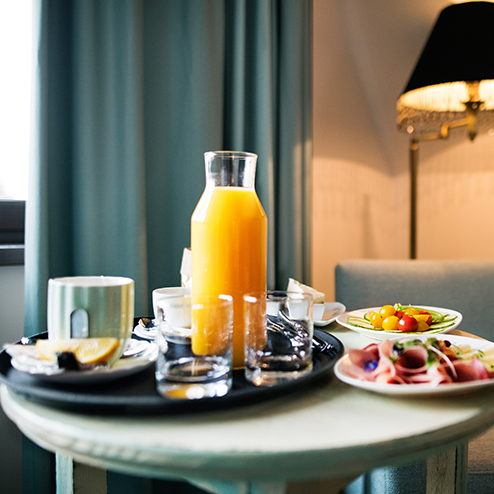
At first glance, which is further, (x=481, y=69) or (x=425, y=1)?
(x=425, y=1)

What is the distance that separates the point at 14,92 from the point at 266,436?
1385 millimetres

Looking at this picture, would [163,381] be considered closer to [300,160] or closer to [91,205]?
[91,205]

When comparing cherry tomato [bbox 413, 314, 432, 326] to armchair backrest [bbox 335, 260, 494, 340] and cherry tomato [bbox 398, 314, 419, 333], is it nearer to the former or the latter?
A: cherry tomato [bbox 398, 314, 419, 333]

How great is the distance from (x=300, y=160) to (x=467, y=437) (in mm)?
1440

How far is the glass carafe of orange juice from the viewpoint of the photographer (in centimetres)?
63

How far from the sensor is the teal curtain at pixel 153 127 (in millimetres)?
1273

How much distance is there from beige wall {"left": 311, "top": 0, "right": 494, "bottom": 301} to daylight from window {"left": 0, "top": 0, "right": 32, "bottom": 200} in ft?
4.02

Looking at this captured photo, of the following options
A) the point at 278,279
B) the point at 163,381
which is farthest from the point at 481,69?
the point at 163,381

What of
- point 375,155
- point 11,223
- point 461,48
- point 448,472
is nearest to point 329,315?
point 448,472

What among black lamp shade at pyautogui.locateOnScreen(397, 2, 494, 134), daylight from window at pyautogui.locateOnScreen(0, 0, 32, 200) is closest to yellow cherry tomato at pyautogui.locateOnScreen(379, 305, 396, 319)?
black lamp shade at pyautogui.locateOnScreen(397, 2, 494, 134)

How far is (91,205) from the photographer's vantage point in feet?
4.21

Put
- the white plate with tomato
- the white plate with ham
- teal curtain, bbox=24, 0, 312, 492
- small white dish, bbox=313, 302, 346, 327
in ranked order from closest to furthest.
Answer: the white plate with ham, the white plate with tomato, small white dish, bbox=313, 302, 346, 327, teal curtain, bbox=24, 0, 312, 492

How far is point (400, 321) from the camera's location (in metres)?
0.89

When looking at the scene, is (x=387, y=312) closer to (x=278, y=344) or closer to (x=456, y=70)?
(x=278, y=344)
